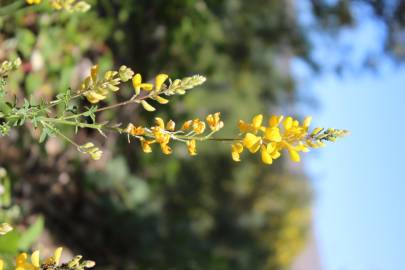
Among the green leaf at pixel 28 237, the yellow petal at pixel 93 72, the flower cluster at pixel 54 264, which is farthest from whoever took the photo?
the green leaf at pixel 28 237

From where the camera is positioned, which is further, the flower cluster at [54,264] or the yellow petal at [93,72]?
the yellow petal at [93,72]

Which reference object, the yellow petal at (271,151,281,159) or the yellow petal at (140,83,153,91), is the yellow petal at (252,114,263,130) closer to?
the yellow petal at (271,151,281,159)

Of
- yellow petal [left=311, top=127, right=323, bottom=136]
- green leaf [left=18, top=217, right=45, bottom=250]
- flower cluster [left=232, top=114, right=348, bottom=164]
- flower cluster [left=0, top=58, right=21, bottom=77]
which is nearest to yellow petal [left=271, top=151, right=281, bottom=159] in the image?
flower cluster [left=232, top=114, right=348, bottom=164]

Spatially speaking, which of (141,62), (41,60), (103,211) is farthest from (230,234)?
(41,60)

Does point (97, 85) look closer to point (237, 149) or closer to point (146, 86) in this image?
point (146, 86)

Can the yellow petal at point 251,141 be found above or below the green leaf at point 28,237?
above

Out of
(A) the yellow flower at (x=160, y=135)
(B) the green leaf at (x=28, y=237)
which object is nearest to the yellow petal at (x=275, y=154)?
(A) the yellow flower at (x=160, y=135)

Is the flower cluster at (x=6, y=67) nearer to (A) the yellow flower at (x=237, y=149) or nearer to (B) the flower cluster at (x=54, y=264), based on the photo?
(B) the flower cluster at (x=54, y=264)

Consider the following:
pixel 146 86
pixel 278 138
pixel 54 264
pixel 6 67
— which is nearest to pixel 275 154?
pixel 278 138

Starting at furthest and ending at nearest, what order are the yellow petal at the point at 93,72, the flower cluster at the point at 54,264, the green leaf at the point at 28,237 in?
the green leaf at the point at 28,237 < the yellow petal at the point at 93,72 < the flower cluster at the point at 54,264
